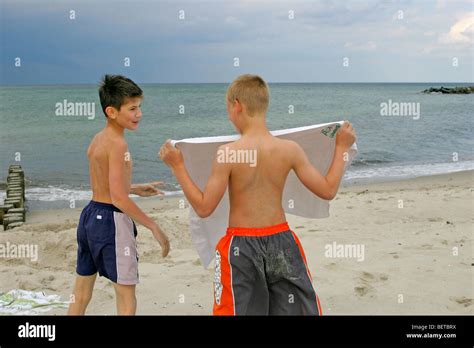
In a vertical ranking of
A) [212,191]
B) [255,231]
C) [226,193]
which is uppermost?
[212,191]

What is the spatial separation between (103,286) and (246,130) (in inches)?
Result: 121

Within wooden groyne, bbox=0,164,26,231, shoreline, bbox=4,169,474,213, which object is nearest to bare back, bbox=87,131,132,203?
wooden groyne, bbox=0,164,26,231

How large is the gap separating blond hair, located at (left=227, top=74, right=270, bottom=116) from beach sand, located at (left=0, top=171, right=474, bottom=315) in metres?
2.38

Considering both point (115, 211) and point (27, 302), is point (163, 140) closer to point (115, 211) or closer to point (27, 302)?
point (27, 302)

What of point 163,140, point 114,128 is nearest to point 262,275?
point 114,128

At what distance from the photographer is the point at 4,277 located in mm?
5664

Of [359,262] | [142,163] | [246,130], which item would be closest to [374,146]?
[142,163]

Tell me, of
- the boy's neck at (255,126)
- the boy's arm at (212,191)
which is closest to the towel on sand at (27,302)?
the boy's arm at (212,191)

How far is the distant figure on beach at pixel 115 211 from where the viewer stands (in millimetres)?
3516

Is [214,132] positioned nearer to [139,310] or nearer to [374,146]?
[374,146]

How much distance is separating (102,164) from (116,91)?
494mm

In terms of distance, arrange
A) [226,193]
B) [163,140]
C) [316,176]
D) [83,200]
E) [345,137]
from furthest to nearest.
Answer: [163,140] < [83,200] < [226,193] < [345,137] < [316,176]

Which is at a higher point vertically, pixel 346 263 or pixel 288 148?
pixel 288 148

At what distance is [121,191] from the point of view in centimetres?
347
